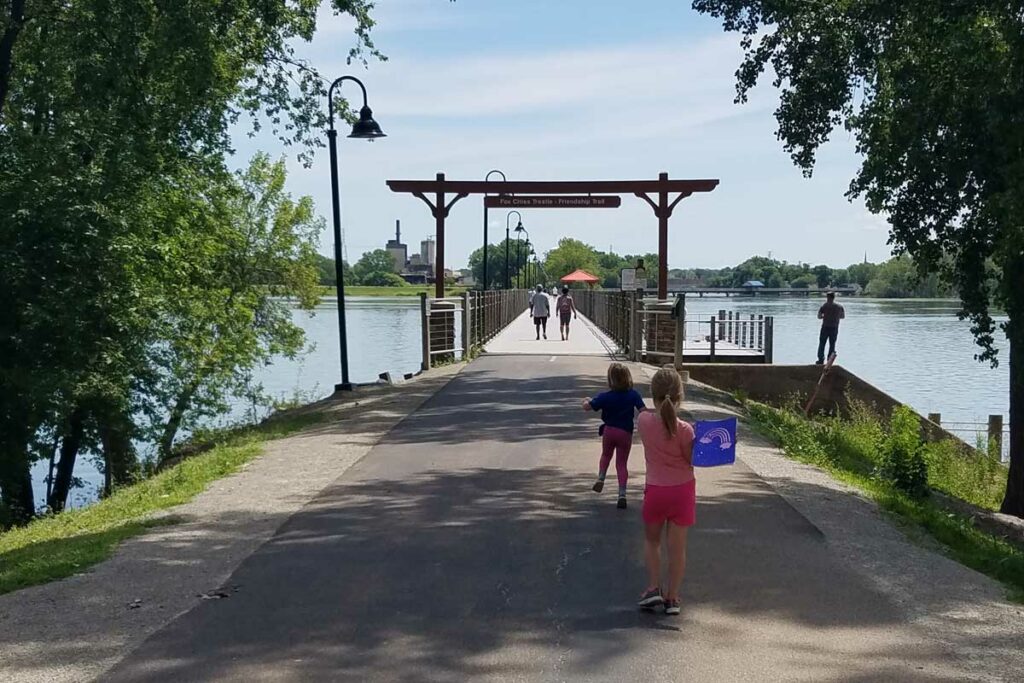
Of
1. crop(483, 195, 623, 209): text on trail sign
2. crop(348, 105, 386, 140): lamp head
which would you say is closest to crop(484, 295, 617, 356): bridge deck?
crop(483, 195, 623, 209): text on trail sign

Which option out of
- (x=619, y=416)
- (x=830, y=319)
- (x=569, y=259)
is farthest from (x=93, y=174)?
(x=569, y=259)

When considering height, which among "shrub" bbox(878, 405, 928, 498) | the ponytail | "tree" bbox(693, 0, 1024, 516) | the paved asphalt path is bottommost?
"shrub" bbox(878, 405, 928, 498)

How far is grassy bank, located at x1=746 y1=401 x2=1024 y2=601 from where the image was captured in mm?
9531

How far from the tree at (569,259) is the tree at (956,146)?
5530 inches

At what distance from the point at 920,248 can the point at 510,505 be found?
7.73m

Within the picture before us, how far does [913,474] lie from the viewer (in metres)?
13.8

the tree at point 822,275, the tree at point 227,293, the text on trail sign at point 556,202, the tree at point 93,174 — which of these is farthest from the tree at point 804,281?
the tree at point 93,174

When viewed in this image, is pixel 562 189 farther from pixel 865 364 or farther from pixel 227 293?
pixel 865 364

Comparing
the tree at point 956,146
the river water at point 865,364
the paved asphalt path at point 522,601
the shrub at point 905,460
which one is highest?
the tree at point 956,146

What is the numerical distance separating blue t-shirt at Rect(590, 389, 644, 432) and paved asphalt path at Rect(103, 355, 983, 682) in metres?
0.75

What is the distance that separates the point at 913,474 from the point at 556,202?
68.3 ft

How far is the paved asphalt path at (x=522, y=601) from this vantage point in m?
5.84

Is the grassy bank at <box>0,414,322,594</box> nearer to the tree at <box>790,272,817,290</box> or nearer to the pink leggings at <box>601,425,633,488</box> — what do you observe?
the pink leggings at <box>601,425,633,488</box>

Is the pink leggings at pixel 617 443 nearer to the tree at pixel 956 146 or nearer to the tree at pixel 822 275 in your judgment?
the tree at pixel 956 146
